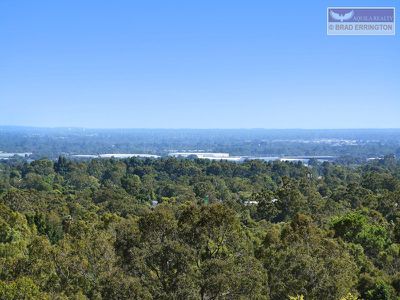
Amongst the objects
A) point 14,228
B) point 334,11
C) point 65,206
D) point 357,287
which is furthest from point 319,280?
point 65,206

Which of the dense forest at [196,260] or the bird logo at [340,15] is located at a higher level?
the bird logo at [340,15]

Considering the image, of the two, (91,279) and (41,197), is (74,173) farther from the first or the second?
(91,279)

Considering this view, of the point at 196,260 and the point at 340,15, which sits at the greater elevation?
the point at 340,15

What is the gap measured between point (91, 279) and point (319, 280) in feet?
24.1

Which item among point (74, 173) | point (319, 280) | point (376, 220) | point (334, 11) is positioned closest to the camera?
point (319, 280)

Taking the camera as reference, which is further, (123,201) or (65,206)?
(123,201)

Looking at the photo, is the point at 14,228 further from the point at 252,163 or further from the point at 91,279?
the point at 252,163

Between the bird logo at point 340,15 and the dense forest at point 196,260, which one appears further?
the bird logo at point 340,15

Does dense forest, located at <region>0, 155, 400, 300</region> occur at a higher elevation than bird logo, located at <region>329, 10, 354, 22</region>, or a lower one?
lower

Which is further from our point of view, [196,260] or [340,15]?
[340,15]

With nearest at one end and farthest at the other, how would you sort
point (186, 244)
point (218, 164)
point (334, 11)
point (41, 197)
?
point (186, 244) < point (334, 11) < point (41, 197) < point (218, 164)

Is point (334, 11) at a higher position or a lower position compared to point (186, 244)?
higher

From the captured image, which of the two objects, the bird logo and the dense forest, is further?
the bird logo

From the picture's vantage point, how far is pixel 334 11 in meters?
27.4
